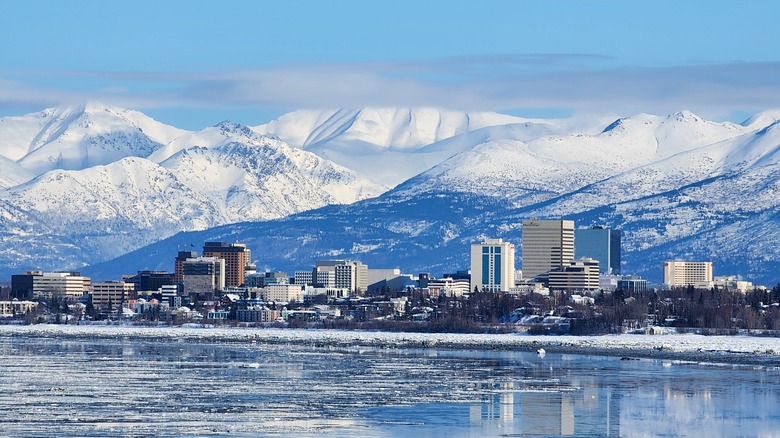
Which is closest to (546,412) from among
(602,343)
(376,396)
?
(376,396)

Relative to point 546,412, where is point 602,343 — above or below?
above

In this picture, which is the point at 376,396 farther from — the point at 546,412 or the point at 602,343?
the point at 602,343

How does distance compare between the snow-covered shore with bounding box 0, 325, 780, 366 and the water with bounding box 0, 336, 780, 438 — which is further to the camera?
the snow-covered shore with bounding box 0, 325, 780, 366

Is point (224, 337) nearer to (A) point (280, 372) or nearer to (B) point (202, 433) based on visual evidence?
(A) point (280, 372)

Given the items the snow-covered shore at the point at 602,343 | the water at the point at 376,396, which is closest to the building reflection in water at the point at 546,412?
the water at the point at 376,396

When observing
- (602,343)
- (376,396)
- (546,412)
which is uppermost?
(602,343)

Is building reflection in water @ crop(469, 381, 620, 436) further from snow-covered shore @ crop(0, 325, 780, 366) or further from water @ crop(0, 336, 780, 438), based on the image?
snow-covered shore @ crop(0, 325, 780, 366)

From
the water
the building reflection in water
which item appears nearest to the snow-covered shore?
the water

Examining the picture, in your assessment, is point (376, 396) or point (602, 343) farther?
point (602, 343)

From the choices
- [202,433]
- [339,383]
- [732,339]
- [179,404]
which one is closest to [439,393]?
[339,383]

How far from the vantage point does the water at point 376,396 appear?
85.8m

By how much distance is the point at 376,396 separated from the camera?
101188 millimetres

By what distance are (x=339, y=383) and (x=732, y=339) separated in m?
83.5

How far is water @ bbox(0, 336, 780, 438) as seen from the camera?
85750 millimetres
